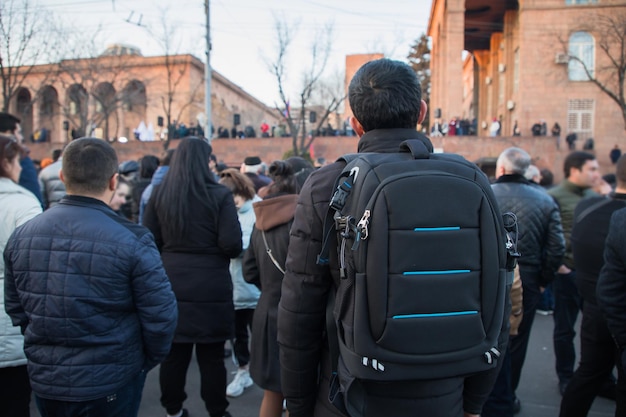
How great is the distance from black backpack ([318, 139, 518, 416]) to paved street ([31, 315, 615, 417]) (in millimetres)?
2953

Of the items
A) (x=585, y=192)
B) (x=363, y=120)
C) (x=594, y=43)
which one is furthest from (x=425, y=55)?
(x=363, y=120)

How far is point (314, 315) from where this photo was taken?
1.73 meters

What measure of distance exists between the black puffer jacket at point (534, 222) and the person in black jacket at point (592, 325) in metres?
0.22

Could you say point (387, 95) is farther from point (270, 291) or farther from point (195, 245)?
point (195, 245)

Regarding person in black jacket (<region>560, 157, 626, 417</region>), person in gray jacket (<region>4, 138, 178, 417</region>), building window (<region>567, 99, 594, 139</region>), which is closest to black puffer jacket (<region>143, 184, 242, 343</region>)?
person in gray jacket (<region>4, 138, 178, 417</region>)

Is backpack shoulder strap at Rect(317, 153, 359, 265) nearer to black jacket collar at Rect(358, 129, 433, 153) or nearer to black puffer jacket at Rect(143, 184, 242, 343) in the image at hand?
black jacket collar at Rect(358, 129, 433, 153)

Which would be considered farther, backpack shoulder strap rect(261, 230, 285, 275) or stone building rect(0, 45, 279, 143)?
stone building rect(0, 45, 279, 143)

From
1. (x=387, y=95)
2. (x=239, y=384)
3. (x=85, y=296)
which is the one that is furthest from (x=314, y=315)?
(x=239, y=384)

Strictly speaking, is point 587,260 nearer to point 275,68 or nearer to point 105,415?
point 105,415

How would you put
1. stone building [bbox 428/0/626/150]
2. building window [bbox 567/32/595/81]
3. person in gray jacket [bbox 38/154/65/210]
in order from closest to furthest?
person in gray jacket [bbox 38/154/65/210] < stone building [bbox 428/0/626/150] < building window [bbox 567/32/595/81]

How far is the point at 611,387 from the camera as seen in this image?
4.38 meters

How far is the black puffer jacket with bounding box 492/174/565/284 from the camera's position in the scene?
3.75m

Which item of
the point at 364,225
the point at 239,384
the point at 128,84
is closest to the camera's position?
the point at 364,225

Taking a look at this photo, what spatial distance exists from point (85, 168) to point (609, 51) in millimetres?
33801
